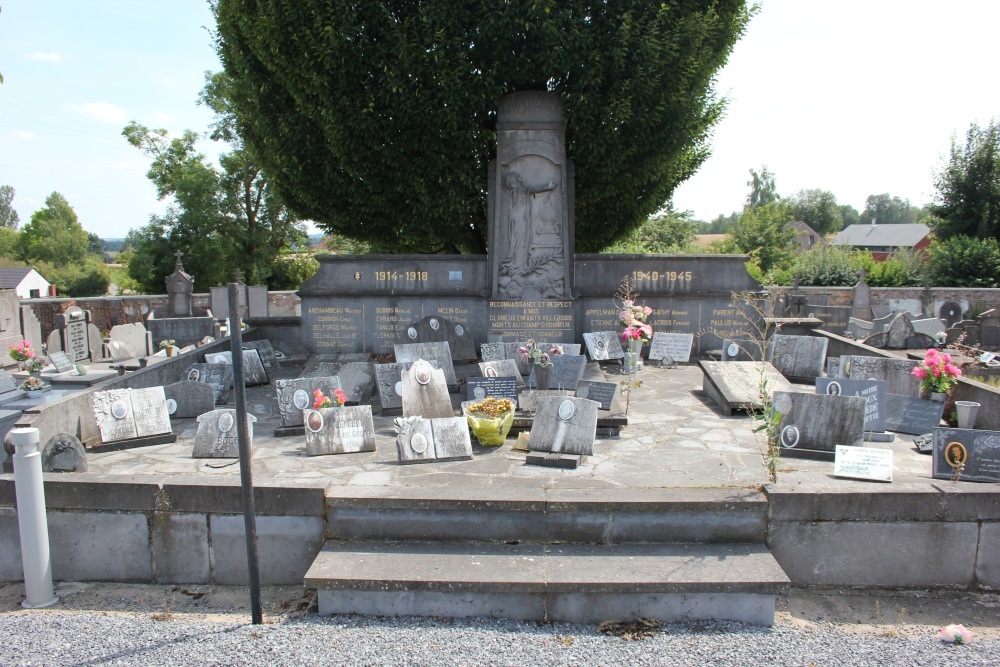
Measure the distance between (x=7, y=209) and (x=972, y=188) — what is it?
373 feet

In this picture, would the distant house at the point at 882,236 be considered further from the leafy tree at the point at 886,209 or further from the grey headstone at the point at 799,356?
the grey headstone at the point at 799,356

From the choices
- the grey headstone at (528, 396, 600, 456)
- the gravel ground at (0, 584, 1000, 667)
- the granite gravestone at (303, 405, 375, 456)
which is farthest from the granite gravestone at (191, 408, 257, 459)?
the grey headstone at (528, 396, 600, 456)

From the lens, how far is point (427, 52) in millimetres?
11750

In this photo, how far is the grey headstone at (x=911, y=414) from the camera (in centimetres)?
729

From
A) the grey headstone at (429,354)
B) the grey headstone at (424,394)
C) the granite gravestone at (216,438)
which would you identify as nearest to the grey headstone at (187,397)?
the granite gravestone at (216,438)

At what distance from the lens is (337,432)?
668cm

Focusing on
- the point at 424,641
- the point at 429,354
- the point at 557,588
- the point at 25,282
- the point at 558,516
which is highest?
the point at 25,282

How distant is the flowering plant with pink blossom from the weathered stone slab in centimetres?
153

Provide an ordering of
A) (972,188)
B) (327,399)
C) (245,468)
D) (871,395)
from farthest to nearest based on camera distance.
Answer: (972,188) < (871,395) < (327,399) < (245,468)

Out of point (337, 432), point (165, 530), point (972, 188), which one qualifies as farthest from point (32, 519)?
point (972, 188)

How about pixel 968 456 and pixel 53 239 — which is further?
pixel 53 239

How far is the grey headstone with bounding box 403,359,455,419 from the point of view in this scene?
7270mm

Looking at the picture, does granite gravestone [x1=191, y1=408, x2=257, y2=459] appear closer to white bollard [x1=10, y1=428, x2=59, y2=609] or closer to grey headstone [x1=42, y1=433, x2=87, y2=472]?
grey headstone [x1=42, y1=433, x2=87, y2=472]

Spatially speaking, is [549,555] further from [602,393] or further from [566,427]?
[602,393]
